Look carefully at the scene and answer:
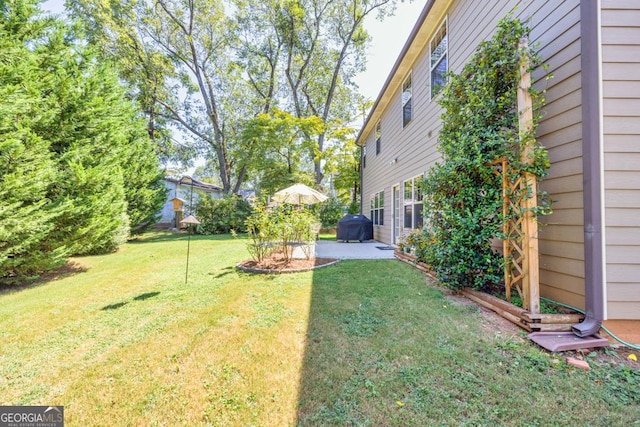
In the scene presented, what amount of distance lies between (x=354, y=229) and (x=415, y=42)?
6345 millimetres

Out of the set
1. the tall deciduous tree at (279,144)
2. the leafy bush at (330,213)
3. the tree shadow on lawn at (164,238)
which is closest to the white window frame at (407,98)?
the tall deciduous tree at (279,144)

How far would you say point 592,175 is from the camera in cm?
245

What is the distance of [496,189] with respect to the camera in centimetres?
330

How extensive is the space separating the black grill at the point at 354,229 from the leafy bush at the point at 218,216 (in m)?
5.99

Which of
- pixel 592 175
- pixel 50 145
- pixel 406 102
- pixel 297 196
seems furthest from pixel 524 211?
pixel 50 145

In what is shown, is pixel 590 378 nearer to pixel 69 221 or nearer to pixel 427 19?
pixel 427 19

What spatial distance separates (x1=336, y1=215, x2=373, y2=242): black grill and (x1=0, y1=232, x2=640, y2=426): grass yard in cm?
648

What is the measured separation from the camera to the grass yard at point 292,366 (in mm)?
1704

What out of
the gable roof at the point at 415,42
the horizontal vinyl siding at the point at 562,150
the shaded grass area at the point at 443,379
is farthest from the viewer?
the gable roof at the point at 415,42

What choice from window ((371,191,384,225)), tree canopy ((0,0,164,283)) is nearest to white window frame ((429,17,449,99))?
window ((371,191,384,225))

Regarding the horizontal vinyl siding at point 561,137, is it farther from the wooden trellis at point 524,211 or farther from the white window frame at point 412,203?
the white window frame at point 412,203

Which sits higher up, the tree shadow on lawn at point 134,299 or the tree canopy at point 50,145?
the tree canopy at point 50,145

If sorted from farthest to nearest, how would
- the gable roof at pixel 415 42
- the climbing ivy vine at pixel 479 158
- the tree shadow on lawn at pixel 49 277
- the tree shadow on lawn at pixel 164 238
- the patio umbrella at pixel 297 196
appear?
the tree shadow on lawn at pixel 164 238 < the patio umbrella at pixel 297 196 < the gable roof at pixel 415 42 < the tree shadow on lawn at pixel 49 277 < the climbing ivy vine at pixel 479 158

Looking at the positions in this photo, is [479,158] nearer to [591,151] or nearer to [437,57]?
[591,151]
